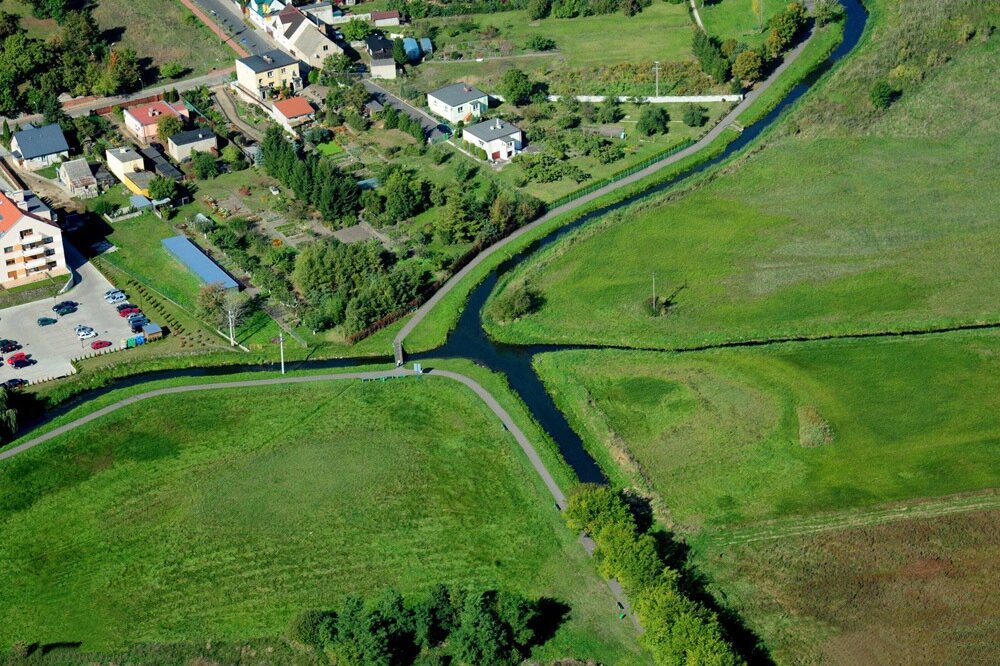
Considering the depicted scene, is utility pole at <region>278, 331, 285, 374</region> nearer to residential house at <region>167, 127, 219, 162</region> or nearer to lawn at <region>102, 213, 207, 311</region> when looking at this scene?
lawn at <region>102, 213, 207, 311</region>

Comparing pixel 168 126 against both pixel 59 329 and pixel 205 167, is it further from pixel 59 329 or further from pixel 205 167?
pixel 59 329

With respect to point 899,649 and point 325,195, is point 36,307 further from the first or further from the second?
point 899,649

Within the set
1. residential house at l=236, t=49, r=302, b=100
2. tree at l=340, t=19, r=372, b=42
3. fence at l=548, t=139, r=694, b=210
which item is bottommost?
fence at l=548, t=139, r=694, b=210

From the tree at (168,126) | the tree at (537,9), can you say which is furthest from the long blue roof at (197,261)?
the tree at (537,9)

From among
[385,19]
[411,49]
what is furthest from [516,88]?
[385,19]

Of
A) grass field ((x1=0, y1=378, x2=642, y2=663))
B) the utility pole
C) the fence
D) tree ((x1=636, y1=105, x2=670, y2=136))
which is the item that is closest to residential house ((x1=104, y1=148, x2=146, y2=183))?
the utility pole

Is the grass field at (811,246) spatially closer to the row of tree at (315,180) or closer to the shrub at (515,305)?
the shrub at (515,305)
